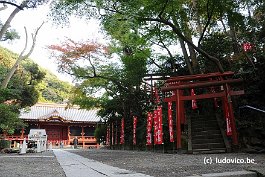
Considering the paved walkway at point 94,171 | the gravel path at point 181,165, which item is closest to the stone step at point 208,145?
the gravel path at point 181,165

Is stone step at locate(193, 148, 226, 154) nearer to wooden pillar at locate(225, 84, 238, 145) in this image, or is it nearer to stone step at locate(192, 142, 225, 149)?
stone step at locate(192, 142, 225, 149)

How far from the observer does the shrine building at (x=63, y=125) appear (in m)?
36.0

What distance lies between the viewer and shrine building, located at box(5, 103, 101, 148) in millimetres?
36031

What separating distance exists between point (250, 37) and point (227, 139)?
5.30 meters

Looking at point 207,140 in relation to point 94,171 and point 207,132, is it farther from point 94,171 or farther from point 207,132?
point 94,171

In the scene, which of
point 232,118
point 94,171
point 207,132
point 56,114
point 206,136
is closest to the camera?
point 94,171

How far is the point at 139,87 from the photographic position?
1858 centimetres

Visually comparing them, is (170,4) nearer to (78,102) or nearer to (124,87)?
(124,87)

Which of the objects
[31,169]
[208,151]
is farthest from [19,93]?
[31,169]

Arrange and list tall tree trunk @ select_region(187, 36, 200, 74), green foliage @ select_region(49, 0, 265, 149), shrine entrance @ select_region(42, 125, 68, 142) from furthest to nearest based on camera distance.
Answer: shrine entrance @ select_region(42, 125, 68, 142)
tall tree trunk @ select_region(187, 36, 200, 74)
green foliage @ select_region(49, 0, 265, 149)

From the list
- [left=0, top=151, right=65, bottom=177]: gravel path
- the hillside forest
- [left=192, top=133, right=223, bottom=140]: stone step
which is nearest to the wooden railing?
the hillside forest

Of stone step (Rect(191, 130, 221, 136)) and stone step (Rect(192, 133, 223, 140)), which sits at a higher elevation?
stone step (Rect(191, 130, 221, 136))

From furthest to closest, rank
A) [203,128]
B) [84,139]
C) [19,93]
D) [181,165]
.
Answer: [84,139] → [19,93] → [203,128] → [181,165]

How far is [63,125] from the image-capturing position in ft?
123
